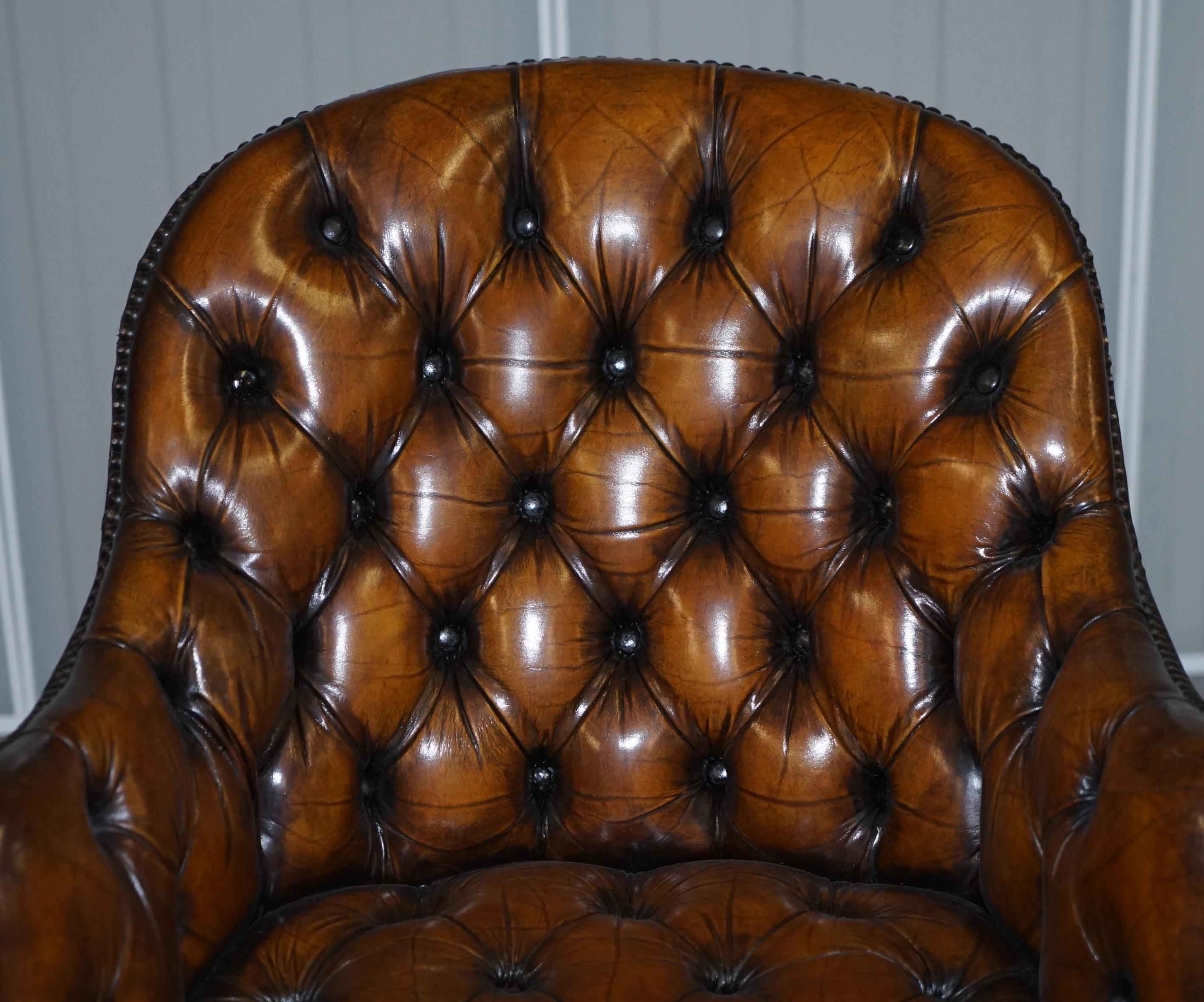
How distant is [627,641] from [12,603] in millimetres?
1090

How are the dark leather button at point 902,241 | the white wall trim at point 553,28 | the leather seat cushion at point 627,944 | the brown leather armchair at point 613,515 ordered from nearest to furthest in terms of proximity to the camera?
the leather seat cushion at point 627,944 < the brown leather armchair at point 613,515 < the dark leather button at point 902,241 < the white wall trim at point 553,28

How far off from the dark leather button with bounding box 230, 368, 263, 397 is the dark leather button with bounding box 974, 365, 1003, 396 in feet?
1.98

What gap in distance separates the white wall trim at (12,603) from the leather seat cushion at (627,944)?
993 millimetres

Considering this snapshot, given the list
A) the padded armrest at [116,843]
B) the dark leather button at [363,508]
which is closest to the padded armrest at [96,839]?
the padded armrest at [116,843]

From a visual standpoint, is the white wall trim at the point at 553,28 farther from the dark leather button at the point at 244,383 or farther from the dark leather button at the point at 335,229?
the dark leather button at the point at 244,383

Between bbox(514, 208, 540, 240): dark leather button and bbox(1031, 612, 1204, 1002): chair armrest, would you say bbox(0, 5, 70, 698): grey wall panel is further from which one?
bbox(1031, 612, 1204, 1002): chair armrest

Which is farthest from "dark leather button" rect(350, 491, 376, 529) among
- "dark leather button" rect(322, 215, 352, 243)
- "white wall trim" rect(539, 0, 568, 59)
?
"white wall trim" rect(539, 0, 568, 59)

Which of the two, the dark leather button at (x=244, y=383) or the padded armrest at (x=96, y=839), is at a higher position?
the dark leather button at (x=244, y=383)

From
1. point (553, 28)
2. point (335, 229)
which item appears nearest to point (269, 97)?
point (553, 28)

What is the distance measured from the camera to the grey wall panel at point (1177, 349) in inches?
68.2

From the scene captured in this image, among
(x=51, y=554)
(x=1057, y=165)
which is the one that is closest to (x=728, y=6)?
(x=1057, y=165)

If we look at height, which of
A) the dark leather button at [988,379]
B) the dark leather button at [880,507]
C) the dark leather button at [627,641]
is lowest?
the dark leather button at [627,641]

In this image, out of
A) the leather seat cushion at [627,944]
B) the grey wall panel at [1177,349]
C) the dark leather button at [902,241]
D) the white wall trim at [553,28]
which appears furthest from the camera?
the grey wall panel at [1177,349]

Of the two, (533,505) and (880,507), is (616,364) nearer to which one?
(533,505)
